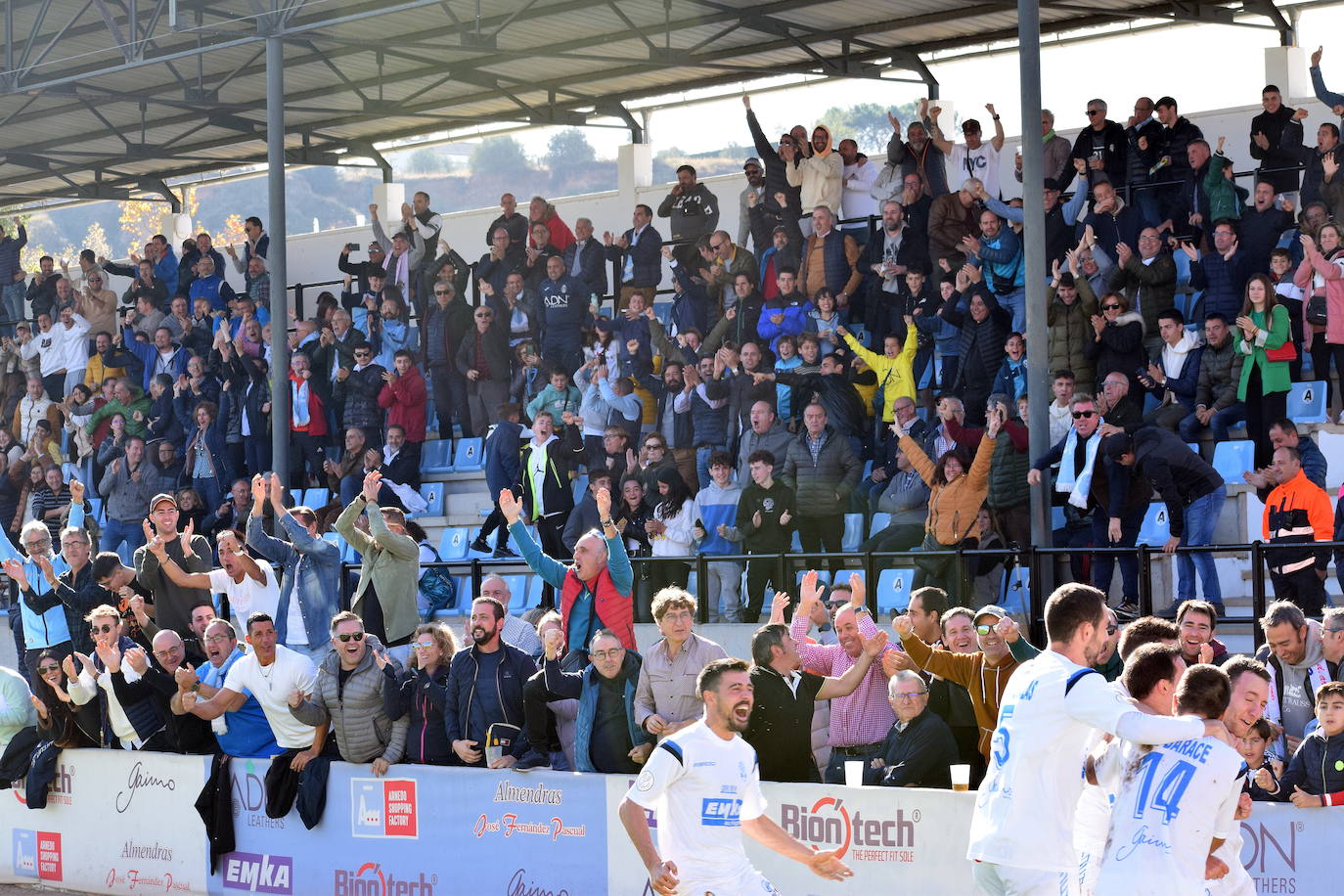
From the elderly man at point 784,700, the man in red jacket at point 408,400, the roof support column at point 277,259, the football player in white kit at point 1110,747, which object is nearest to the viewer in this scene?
the football player in white kit at point 1110,747

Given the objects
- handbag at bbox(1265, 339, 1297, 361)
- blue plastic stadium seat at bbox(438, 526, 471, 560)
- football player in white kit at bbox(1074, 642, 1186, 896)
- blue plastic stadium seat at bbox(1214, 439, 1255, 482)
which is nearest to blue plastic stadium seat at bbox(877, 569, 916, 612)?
blue plastic stadium seat at bbox(1214, 439, 1255, 482)

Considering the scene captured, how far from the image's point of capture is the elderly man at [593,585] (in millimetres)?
10727

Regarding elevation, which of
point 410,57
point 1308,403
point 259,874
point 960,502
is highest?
point 410,57

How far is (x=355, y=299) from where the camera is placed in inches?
831

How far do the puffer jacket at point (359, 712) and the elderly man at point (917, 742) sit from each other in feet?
10.3

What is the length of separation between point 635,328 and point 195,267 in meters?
6.85

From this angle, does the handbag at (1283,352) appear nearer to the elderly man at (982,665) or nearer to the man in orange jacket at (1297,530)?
the man in orange jacket at (1297,530)

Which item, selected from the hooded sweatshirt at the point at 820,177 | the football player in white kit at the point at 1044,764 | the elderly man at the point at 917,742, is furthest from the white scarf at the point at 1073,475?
the football player in white kit at the point at 1044,764

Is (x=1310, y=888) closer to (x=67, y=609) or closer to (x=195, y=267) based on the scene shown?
(x=67, y=609)

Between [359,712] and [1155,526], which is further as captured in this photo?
[1155,526]

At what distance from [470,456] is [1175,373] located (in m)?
7.66

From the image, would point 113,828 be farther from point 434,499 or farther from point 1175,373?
point 1175,373

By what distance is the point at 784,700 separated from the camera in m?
9.48

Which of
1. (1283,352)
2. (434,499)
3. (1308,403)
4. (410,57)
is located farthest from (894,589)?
(410,57)
